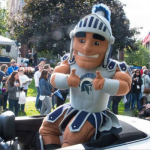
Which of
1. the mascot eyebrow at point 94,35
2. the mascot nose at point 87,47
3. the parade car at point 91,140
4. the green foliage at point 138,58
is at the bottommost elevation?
the parade car at point 91,140

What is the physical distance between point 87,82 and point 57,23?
9976 mm

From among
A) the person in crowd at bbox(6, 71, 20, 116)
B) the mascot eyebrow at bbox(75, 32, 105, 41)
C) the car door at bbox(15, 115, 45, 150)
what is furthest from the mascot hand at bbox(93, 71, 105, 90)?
the person in crowd at bbox(6, 71, 20, 116)

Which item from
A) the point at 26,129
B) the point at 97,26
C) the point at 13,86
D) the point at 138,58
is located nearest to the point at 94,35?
the point at 97,26

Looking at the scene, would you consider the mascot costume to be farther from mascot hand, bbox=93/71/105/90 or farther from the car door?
the car door

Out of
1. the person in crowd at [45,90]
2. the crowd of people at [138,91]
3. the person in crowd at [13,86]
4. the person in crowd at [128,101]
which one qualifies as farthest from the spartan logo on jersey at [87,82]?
the person in crowd at [128,101]

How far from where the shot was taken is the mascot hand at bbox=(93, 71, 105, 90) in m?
2.49

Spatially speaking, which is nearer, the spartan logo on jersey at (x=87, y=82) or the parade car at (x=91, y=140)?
the parade car at (x=91, y=140)

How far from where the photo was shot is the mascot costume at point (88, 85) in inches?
101

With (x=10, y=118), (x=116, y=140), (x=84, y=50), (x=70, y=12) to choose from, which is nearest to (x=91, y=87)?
(x=84, y=50)

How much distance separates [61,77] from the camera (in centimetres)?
265

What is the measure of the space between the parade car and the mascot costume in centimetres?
13

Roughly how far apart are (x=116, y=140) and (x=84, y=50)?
3.15ft

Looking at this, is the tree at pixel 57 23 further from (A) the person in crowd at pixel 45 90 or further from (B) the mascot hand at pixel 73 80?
(B) the mascot hand at pixel 73 80

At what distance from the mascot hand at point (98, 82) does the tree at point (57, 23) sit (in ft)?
32.6
